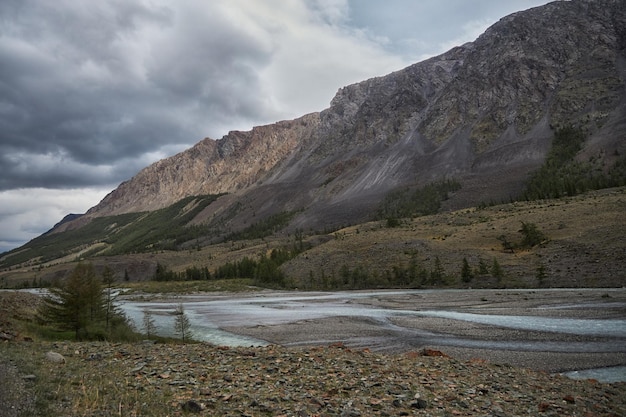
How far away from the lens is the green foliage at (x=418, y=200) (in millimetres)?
165250

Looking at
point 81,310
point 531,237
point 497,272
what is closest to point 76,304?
point 81,310

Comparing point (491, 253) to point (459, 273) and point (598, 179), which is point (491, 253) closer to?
point (459, 273)

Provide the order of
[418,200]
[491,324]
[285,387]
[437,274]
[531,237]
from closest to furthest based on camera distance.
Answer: [285,387] < [491,324] < [437,274] < [531,237] < [418,200]

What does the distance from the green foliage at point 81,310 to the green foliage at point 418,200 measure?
448 feet

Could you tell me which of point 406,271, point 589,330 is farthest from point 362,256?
point 589,330

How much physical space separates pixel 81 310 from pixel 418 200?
162 m

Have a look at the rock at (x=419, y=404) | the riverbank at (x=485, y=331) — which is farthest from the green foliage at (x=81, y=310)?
the rock at (x=419, y=404)

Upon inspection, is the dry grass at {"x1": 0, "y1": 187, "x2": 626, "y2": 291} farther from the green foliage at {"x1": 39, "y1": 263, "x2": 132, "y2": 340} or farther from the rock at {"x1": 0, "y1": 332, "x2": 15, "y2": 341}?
the rock at {"x1": 0, "y1": 332, "x2": 15, "y2": 341}

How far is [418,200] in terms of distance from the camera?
179250 mm

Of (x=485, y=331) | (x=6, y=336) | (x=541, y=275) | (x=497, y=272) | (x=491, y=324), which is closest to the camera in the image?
(x=6, y=336)

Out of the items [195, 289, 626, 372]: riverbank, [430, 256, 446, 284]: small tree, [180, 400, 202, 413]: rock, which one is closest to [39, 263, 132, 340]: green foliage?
[195, 289, 626, 372]: riverbank

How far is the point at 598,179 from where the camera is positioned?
12469 centimetres

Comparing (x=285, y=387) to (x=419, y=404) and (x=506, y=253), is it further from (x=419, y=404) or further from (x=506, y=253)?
(x=506, y=253)

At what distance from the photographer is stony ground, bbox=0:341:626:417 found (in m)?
10.5
